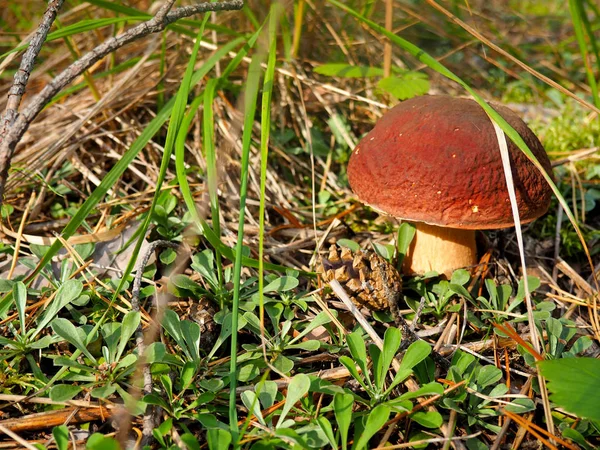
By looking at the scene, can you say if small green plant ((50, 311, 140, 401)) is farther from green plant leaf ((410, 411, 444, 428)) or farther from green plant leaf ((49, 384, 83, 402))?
green plant leaf ((410, 411, 444, 428))

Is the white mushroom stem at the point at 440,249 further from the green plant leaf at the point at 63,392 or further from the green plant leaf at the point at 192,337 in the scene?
the green plant leaf at the point at 63,392

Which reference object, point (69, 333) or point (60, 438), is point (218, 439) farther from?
point (69, 333)

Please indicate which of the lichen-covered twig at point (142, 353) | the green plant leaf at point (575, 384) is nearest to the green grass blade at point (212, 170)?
the lichen-covered twig at point (142, 353)

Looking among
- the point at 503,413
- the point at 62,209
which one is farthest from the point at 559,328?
the point at 62,209

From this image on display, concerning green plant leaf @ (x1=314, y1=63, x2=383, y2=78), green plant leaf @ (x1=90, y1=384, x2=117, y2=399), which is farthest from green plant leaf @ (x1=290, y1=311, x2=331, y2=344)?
green plant leaf @ (x1=314, y1=63, x2=383, y2=78)

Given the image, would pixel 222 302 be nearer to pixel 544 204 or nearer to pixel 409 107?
pixel 409 107
